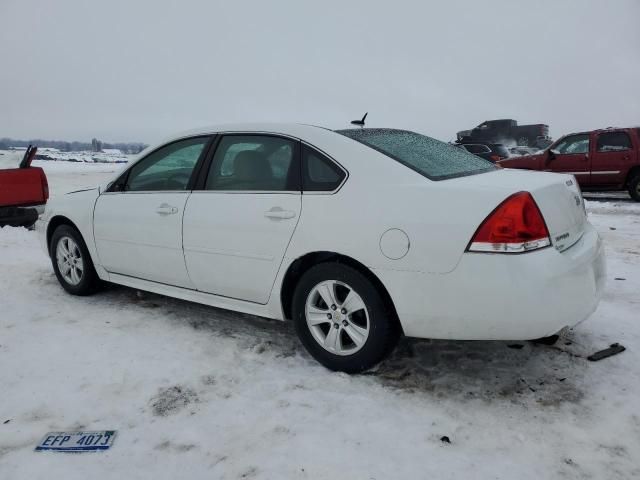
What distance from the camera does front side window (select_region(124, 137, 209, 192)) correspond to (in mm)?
3750

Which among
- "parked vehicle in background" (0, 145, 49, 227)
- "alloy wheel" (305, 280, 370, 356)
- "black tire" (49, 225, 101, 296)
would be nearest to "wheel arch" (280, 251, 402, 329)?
"alloy wheel" (305, 280, 370, 356)

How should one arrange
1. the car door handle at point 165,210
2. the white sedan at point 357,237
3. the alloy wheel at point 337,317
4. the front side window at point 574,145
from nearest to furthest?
the white sedan at point 357,237, the alloy wheel at point 337,317, the car door handle at point 165,210, the front side window at point 574,145

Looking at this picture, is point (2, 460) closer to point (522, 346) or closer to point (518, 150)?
point (522, 346)

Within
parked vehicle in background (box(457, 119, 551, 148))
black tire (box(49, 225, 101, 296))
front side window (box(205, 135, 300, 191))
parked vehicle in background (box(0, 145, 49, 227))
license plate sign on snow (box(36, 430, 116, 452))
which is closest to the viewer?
license plate sign on snow (box(36, 430, 116, 452))

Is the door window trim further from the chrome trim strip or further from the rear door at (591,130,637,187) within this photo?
the rear door at (591,130,637,187)

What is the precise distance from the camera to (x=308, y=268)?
3090 millimetres

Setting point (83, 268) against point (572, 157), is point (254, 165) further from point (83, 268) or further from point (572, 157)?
point (572, 157)

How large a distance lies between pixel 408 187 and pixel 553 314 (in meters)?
0.97

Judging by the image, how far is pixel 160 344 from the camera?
11.6 ft

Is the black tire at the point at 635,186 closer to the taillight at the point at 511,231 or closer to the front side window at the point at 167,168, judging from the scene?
the taillight at the point at 511,231

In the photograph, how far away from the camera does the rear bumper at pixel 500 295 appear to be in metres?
2.43

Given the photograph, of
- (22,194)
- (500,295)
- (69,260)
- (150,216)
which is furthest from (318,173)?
(22,194)

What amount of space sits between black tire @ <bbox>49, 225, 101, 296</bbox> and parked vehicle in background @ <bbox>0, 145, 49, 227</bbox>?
325 centimetres

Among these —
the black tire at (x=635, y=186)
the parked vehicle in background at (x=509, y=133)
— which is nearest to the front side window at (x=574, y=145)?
the black tire at (x=635, y=186)
